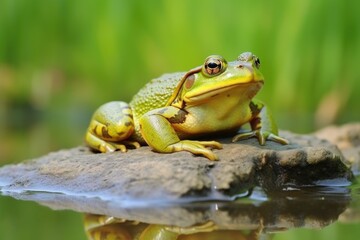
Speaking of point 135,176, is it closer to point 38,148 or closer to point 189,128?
point 189,128

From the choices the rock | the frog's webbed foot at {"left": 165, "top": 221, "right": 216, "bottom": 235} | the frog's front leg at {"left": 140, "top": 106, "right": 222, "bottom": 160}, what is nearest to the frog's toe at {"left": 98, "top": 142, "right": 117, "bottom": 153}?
the rock

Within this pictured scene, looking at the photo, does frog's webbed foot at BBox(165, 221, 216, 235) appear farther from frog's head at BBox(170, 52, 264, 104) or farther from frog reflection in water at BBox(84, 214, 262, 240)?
frog's head at BBox(170, 52, 264, 104)

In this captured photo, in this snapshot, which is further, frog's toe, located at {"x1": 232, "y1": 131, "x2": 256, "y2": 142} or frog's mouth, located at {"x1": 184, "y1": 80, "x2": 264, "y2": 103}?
frog's toe, located at {"x1": 232, "y1": 131, "x2": 256, "y2": 142}

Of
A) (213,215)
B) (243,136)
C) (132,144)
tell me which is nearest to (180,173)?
(213,215)

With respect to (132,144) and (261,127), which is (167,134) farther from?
(261,127)

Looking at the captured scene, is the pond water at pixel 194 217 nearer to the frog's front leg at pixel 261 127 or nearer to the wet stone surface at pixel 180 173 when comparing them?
the wet stone surface at pixel 180 173

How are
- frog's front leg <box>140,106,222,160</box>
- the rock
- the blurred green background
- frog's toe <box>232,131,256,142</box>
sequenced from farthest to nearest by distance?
the blurred green background < frog's toe <box>232,131,256,142</box> < frog's front leg <box>140,106,222,160</box> < the rock

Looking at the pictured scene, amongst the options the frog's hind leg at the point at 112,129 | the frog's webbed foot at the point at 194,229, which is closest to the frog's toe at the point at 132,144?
the frog's hind leg at the point at 112,129

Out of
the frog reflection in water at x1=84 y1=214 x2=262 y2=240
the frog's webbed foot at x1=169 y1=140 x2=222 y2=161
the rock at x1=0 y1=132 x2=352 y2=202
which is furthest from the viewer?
the frog's webbed foot at x1=169 y1=140 x2=222 y2=161
